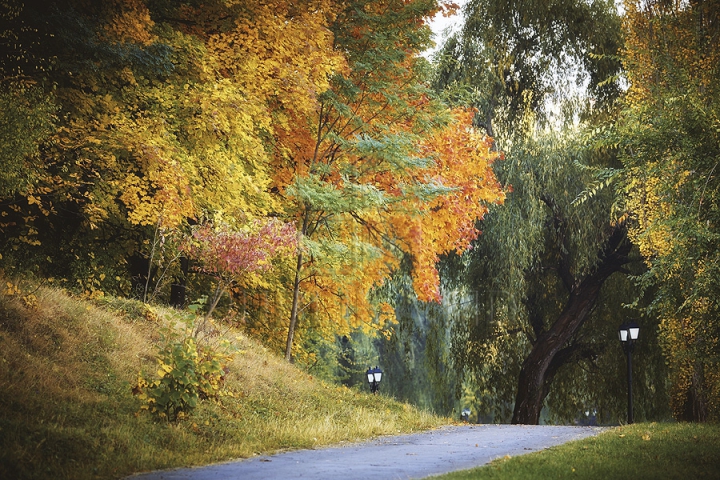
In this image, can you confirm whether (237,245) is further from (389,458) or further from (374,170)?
(374,170)

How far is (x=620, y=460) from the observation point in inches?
322

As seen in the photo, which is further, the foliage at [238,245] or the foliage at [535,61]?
the foliage at [535,61]

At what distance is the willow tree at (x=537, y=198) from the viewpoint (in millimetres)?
18859

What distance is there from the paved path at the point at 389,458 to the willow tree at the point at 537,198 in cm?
751

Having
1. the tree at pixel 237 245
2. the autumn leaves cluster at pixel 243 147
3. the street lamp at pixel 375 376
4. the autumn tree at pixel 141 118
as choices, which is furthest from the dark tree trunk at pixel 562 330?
the tree at pixel 237 245

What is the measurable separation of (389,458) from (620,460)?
2.62 m

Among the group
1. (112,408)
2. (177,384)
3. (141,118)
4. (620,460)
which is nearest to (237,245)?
(141,118)

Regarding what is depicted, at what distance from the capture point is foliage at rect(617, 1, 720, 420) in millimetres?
10594

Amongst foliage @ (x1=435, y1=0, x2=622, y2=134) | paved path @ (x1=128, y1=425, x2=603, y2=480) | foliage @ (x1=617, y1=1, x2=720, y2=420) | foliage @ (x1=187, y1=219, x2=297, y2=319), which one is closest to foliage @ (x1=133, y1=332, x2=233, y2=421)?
paved path @ (x1=128, y1=425, x2=603, y2=480)

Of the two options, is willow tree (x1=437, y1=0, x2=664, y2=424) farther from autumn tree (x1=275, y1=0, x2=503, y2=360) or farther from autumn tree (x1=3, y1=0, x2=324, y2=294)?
autumn tree (x1=3, y1=0, x2=324, y2=294)

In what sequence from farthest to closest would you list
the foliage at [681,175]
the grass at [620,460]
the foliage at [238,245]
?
the foliage at [238,245]
the foliage at [681,175]
the grass at [620,460]

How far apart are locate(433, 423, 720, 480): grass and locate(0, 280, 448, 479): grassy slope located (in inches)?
120

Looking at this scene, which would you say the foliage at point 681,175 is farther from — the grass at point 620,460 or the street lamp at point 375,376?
the street lamp at point 375,376

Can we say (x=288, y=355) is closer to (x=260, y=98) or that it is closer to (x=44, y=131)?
(x=260, y=98)
